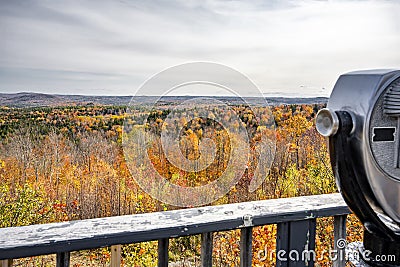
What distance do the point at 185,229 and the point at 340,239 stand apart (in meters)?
0.36

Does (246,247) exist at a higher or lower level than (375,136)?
lower

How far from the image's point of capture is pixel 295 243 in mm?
852

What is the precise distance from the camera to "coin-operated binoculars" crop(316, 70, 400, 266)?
626 millimetres

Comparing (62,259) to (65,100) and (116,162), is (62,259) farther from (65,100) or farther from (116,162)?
Answer: (116,162)

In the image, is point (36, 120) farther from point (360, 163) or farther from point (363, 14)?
point (360, 163)

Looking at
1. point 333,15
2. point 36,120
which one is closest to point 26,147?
point 36,120

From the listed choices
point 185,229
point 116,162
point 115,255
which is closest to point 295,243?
point 185,229

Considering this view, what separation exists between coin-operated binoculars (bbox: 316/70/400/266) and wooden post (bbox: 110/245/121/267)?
39cm

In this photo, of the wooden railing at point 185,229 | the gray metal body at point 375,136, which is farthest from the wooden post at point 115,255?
the gray metal body at point 375,136

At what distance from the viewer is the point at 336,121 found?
629 mm

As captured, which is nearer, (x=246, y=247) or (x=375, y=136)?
(x=375, y=136)

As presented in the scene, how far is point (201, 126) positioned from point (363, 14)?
2.69 meters

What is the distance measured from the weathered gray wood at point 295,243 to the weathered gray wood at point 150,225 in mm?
23

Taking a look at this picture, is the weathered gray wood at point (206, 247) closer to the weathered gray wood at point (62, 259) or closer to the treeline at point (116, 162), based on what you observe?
the weathered gray wood at point (62, 259)
